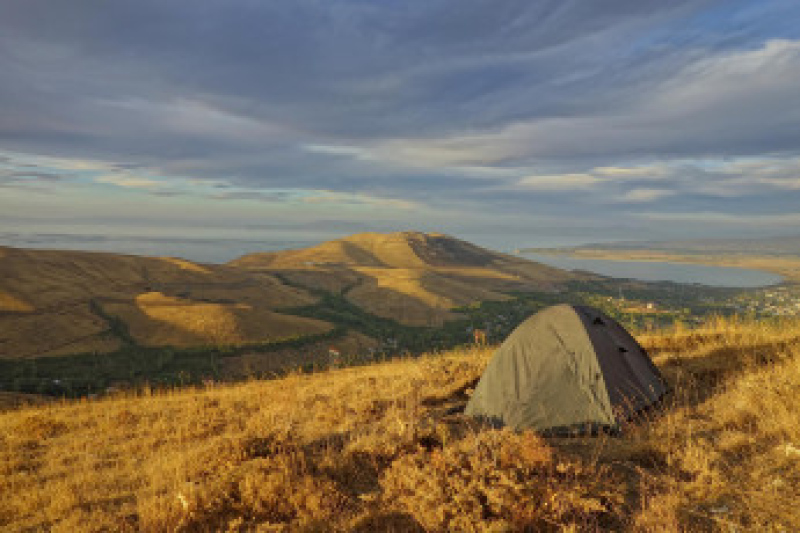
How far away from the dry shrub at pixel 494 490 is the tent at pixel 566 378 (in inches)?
112

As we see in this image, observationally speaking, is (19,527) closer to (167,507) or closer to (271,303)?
(167,507)

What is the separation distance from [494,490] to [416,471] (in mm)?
1017

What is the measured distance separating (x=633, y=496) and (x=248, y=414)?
8.69 meters

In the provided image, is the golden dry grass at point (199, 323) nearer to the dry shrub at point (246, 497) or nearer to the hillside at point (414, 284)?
the hillside at point (414, 284)

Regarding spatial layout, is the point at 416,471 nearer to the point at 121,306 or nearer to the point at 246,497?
the point at 246,497

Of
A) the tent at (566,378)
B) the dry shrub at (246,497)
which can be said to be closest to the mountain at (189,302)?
the tent at (566,378)

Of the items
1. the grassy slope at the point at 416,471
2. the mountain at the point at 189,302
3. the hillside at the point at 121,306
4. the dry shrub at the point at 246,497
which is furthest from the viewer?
the mountain at the point at 189,302

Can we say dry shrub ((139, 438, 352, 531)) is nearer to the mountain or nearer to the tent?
the tent

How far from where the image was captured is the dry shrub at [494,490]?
15.7 ft

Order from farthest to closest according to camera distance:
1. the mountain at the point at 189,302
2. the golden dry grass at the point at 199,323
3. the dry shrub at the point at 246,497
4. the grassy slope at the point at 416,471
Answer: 1. the golden dry grass at the point at 199,323
2. the mountain at the point at 189,302
3. the dry shrub at the point at 246,497
4. the grassy slope at the point at 416,471

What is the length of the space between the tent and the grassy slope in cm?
57

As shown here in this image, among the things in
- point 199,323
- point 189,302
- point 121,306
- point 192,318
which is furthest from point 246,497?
point 189,302

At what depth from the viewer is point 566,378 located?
8.77 meters

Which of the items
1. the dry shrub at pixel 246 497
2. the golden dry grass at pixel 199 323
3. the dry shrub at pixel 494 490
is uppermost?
the dry shrub at pixel 494 490
